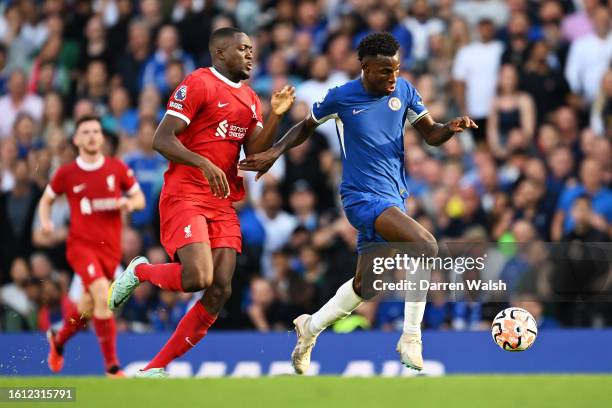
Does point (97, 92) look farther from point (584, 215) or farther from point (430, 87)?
point (584, 215)

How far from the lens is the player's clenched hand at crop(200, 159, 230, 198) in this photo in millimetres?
9156

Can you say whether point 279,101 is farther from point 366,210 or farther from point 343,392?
point 343,392

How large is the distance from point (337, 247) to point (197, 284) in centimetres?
475

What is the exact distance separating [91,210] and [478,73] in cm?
540

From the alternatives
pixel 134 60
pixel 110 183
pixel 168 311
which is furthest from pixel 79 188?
pixel 134 60

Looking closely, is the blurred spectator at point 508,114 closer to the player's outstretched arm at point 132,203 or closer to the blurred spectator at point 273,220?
the blurred spectator at point 273,220

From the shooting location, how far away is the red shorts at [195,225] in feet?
31.3

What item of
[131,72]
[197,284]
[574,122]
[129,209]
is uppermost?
[131,72]

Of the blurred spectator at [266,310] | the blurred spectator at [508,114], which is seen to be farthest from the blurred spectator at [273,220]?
the blurred spectator at [508,114]

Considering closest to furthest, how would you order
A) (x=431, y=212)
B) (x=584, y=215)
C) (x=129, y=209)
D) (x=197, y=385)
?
(x=197, y=385), (x=129, y=209), (x=584, y=215), (x=431, y=212)

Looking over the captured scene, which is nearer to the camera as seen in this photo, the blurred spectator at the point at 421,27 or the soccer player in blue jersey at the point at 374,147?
the soccer player in blue jersey at the point at 374,147

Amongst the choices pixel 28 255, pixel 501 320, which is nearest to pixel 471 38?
pixel 28 255

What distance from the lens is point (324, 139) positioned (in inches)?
590

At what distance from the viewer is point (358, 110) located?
966 cm
